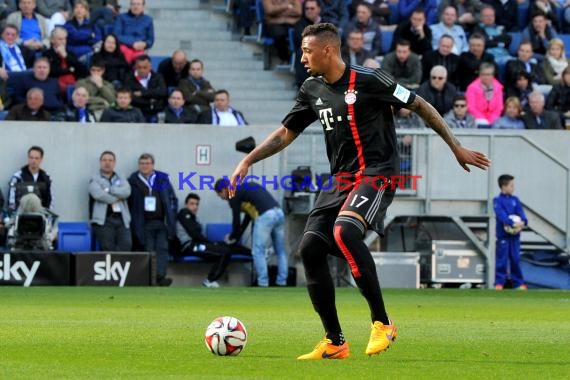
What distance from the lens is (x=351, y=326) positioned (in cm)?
1218

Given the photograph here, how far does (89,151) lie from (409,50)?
6.08m

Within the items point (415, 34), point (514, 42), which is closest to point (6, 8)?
point (415, 34)

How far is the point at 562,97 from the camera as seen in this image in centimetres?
2427

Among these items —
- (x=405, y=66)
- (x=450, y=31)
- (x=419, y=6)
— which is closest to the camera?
(x=405, y=66)

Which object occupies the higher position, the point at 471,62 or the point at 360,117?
the point at 471,62

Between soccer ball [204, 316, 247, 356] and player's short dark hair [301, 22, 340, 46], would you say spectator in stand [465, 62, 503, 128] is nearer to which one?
player's short dark hair [301, 22, 340, 46]

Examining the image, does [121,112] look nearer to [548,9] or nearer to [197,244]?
[197,244]

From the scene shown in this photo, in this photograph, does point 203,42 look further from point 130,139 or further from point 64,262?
point 64,262

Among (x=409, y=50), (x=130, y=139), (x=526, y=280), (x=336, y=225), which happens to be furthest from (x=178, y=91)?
(x=336, y=225)

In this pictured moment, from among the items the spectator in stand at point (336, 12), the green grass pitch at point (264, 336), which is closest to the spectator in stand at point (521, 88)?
the spectator in stand at point (336, 12)

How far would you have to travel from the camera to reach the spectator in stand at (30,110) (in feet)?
70.9

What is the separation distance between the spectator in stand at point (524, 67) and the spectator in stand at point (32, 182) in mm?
8787

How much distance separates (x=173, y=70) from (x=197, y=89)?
2.45ft

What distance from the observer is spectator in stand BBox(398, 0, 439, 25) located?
26188 millimetres
